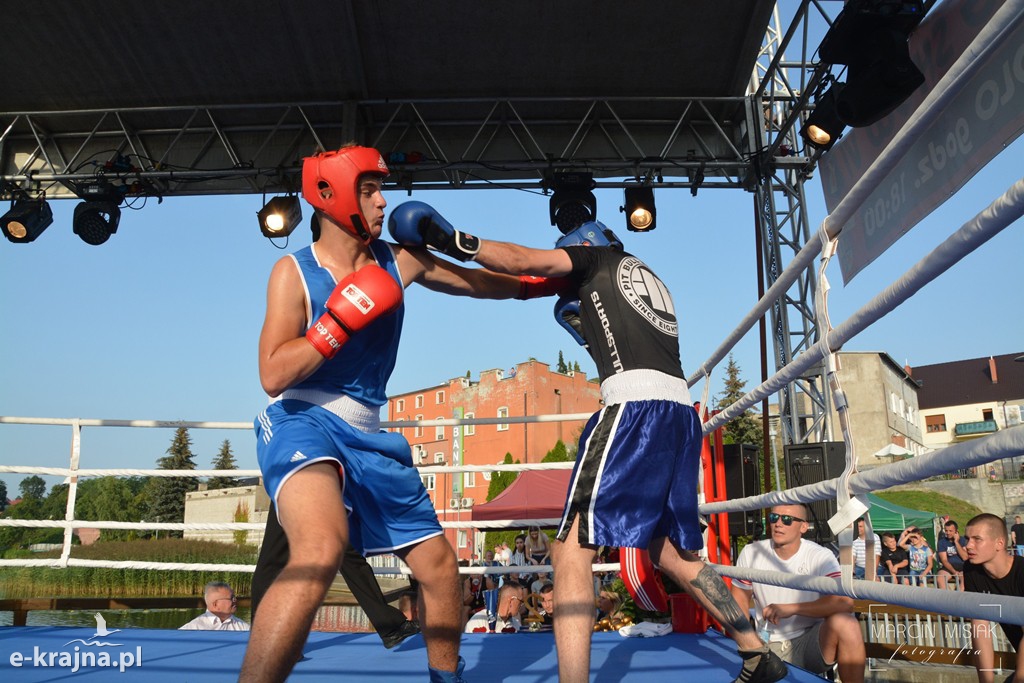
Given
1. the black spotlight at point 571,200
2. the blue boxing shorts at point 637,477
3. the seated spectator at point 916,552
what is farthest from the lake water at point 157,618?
the seated spectator at point 916,552

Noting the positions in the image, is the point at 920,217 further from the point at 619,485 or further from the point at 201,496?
the point at 201,496

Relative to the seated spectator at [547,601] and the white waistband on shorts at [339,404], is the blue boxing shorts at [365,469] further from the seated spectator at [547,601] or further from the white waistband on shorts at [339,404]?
the seated spectator at [547,601]

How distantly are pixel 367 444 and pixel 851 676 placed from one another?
6.00 ft

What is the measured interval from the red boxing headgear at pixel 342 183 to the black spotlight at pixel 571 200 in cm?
436

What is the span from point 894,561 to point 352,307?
7.04 m

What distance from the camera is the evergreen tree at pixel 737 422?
94.9 feet

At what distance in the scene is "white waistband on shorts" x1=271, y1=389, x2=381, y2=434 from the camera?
70.1 inches

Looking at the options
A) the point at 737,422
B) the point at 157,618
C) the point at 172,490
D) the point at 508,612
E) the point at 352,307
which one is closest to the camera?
the point at 352,307

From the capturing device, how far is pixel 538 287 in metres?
2.25

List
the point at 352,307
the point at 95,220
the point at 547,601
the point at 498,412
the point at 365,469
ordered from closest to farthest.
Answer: the point at 352,307 < the point at 365,469 < the point at 547,601 < the point at 95,220 < the point at 498,412

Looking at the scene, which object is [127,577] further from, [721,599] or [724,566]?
[721,599]

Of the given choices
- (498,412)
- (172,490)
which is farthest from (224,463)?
(498,412)

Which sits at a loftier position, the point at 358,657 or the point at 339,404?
the point at 339,404

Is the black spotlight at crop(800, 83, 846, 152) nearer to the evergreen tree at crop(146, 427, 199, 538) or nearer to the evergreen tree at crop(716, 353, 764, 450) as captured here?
the evergreen tree at crop(716, 353, 764, 450)
